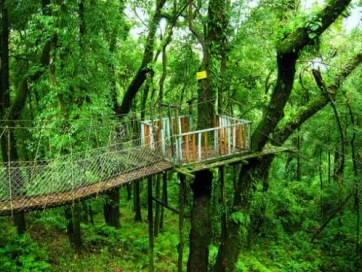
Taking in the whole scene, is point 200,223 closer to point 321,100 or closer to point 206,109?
point 206,109

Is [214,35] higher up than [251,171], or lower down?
higher up

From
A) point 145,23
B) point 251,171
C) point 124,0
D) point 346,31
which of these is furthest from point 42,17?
point 346,31

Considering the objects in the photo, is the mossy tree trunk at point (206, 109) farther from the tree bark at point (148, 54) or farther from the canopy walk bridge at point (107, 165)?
the tree bark at point (148, 54)

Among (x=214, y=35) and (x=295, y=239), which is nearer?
(x=214, y=35)

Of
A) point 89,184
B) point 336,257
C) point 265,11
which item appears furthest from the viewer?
point 336,257

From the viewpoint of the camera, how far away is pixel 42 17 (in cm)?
467

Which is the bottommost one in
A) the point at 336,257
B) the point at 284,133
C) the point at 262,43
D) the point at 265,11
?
the point at 336,257

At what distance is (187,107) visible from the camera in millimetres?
6254

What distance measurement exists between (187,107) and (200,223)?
2.03 m

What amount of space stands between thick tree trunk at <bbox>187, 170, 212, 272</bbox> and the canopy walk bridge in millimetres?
465

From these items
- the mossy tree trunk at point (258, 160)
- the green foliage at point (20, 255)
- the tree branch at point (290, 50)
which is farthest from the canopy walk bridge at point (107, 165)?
the green foliage at point (20, 255)

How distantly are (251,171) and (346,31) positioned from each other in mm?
5192

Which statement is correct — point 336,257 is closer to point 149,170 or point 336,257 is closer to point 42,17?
point 149,170

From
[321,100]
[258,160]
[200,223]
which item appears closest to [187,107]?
[258,160]
